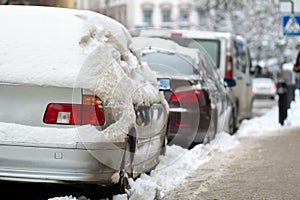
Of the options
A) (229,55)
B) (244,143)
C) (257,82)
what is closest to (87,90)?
(244,143)

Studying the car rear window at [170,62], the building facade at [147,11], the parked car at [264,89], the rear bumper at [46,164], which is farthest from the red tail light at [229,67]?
the building facade at [147,11]

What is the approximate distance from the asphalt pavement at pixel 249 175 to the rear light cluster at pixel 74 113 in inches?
57.1

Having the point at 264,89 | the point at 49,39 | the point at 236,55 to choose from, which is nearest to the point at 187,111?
the point at 49,39

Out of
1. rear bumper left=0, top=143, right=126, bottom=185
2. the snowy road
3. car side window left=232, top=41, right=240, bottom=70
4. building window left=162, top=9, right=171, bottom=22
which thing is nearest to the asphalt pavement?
the snowy road

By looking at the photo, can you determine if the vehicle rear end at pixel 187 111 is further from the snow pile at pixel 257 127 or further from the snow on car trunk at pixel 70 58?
the snow pile at pixel 257 127

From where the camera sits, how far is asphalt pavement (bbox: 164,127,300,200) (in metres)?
6.61

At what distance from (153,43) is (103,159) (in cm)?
458

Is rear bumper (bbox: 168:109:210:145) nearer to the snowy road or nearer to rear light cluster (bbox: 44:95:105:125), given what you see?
the snowy road

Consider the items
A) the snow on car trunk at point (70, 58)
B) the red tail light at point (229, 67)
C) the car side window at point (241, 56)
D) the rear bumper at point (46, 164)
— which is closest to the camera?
the rear bumper at point (46, 164)

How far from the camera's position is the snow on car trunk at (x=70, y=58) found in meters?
5.56

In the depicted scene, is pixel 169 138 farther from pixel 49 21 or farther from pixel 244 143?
pixel 49 21

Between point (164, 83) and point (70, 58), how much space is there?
340 centimetres

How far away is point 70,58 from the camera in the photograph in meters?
5.76

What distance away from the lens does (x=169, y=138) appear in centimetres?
945
